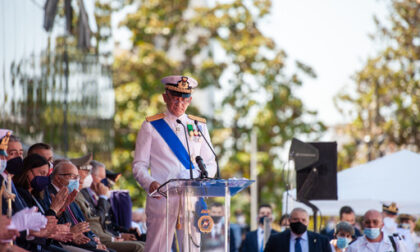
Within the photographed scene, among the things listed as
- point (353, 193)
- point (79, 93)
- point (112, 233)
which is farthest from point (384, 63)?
point (112, 233)

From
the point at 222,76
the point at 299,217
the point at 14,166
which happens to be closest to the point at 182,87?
the point at 14,166

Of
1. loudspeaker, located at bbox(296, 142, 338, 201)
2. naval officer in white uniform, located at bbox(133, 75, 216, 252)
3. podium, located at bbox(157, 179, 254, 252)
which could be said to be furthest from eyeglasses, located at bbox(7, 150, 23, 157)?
loudspeaker, located at bbox(296, 142, 338, 201)

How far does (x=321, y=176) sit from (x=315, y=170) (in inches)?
6.1

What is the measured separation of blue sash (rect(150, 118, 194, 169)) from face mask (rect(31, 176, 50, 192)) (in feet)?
3.87

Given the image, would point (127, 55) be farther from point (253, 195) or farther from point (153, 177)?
point (153, 177)

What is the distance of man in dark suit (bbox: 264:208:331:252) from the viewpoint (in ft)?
37.7

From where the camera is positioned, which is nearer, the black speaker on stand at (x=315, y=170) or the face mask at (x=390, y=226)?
the black speaker on stand at (x=315, y=170)

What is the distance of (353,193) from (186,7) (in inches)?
745

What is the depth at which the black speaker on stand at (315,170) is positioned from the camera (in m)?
13.9

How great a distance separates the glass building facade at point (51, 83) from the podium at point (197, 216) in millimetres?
7588

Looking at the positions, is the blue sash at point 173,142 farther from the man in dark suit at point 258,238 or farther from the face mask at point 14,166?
the man in dark suit at point 258,238

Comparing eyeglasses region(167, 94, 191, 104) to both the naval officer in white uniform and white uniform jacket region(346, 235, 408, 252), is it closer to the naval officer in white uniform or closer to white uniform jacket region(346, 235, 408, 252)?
the naval officer in white uniform

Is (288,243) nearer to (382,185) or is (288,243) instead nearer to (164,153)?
(164,153)

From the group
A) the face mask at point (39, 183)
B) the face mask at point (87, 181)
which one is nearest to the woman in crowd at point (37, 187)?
the face mask at point (39, 183)
